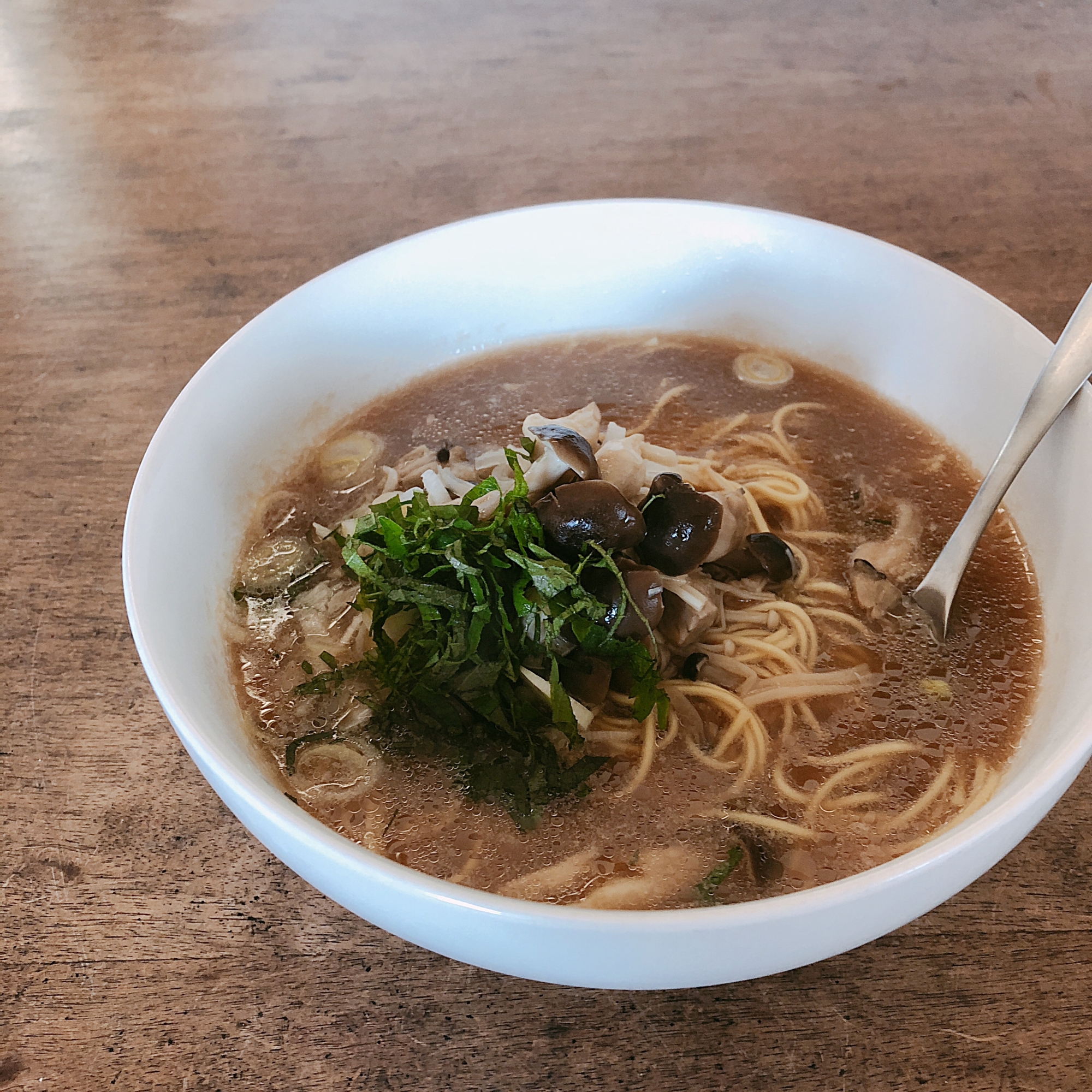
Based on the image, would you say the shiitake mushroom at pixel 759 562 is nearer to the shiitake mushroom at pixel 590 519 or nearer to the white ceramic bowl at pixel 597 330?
the shiitake mushroom at pixel 590 519

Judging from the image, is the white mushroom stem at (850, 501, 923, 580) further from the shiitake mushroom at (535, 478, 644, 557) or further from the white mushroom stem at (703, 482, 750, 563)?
the shiitake mushroom at (535, 478, 644, 557)

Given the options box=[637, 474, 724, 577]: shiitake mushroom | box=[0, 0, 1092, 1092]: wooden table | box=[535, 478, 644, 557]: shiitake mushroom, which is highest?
box=[535, 478, 644, 557]: shiitake mushroom

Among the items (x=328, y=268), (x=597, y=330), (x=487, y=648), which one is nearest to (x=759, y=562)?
(x=487, y=648)

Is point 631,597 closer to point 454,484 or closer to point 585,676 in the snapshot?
point 585,676

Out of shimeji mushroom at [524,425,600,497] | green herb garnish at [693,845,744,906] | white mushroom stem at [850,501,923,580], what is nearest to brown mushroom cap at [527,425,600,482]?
shimeji mushroom at [524,425,600,497]

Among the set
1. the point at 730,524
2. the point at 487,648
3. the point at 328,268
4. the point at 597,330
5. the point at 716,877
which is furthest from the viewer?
the point at 328,268

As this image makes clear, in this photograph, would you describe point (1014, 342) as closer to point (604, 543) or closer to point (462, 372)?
point (604, 543)

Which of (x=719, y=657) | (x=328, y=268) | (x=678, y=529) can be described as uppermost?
(x=678, y=529)

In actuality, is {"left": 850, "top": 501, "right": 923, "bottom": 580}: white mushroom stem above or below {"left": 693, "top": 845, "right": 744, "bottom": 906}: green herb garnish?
above
